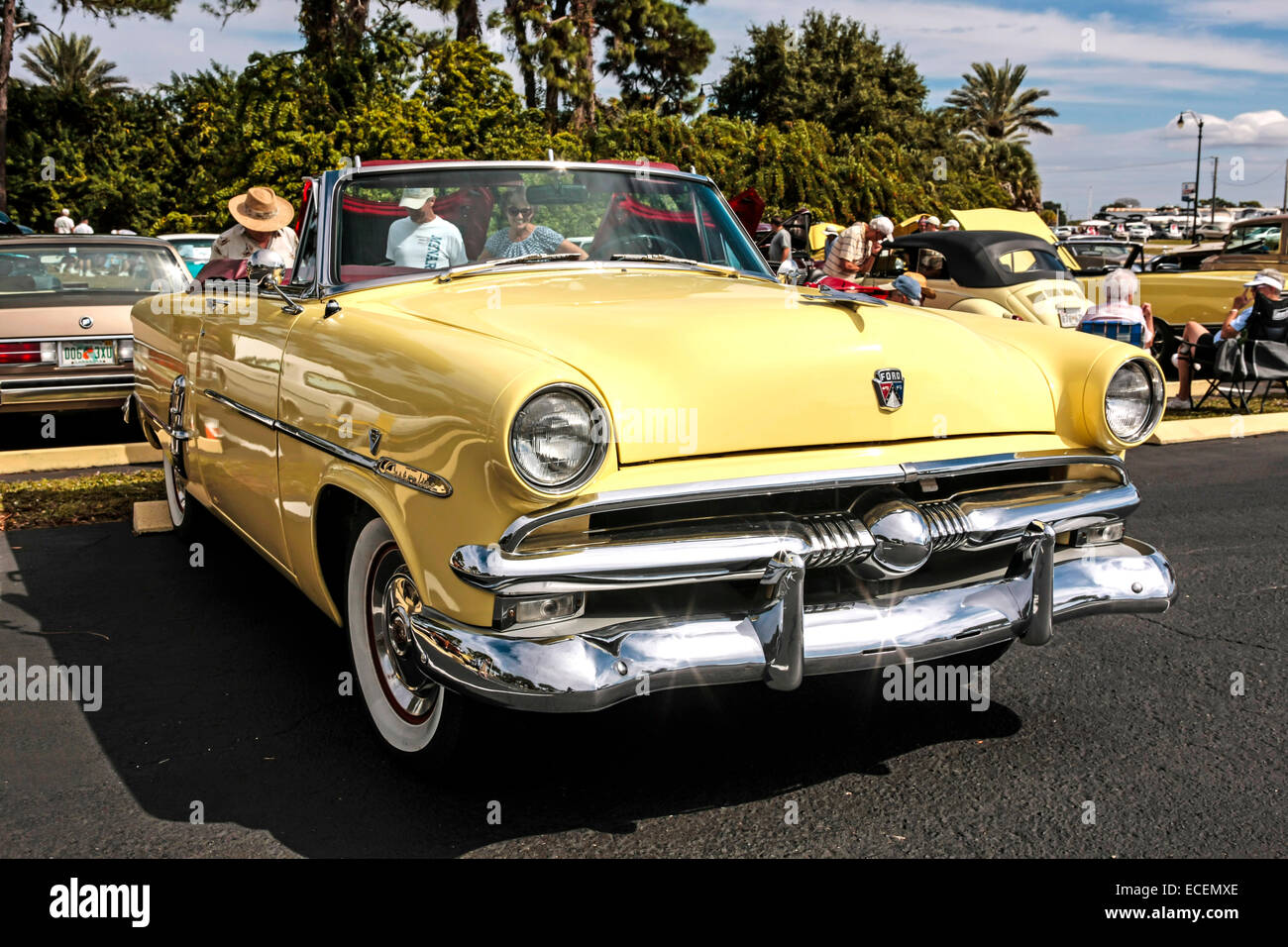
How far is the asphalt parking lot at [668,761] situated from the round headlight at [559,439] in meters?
0.76

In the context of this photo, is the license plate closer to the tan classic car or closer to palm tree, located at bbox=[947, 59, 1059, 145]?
the tan classic car

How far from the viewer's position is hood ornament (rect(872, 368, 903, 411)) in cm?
304

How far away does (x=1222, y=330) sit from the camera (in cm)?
1080

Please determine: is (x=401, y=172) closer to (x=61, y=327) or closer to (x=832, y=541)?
A: (x=832, y=541)

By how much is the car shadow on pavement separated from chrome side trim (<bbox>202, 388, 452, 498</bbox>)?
0.61 metres

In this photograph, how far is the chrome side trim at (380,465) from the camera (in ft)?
9.09

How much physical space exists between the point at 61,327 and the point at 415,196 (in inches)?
211

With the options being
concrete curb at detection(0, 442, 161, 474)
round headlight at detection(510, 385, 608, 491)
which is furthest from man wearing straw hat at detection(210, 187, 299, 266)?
round headlight at detection(510, 385, 608, 491)

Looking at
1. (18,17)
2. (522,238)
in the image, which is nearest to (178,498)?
(522,238)

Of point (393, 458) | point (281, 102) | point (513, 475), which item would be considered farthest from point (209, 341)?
point (281, 102)

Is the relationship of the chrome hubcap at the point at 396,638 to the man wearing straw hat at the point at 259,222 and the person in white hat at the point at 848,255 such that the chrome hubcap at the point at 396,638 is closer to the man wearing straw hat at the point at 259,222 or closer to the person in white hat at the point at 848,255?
the man wearing straw hat at the point at 259,222

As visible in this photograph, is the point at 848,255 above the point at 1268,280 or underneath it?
above

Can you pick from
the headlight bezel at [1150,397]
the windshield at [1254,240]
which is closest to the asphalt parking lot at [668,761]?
the headlight bezel at [1150,397]
